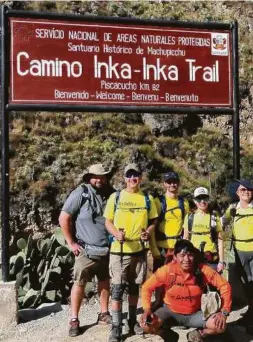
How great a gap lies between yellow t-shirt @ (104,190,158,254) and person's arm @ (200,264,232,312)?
0.86 meters

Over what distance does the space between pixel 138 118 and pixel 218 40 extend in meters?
10.3

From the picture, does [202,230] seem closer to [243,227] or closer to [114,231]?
[243,227]

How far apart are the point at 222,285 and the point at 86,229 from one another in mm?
1673

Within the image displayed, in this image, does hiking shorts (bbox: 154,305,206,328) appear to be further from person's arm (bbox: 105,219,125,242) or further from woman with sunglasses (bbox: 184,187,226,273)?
woman with sunglasses (bbox: 184,187,226,273)

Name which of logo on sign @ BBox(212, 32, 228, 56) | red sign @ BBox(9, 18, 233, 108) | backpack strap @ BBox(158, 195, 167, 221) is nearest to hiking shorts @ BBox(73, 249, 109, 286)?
backpack strap @ BBox(158, 195, 167, 221)

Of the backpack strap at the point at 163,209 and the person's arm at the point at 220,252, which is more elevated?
the backpack strap at the point at 163,209

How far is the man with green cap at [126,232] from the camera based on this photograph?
15.8ft

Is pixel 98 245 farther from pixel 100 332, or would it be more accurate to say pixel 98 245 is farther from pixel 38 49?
pixel 38 49

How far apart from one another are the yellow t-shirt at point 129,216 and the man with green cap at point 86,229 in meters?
0.30

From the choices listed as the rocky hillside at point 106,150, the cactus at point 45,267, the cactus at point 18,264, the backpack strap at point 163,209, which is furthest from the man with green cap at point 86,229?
the rocky hillside at point 106,150

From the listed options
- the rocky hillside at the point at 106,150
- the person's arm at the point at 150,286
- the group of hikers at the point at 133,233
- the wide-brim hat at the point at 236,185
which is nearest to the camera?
the person's arm at the point at 150,286

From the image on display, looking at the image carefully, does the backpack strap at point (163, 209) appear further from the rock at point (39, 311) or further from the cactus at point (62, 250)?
the cactus at point (62, 250)

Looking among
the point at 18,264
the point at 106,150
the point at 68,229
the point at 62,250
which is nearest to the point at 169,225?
the point at 68,229

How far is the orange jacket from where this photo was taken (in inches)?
165
